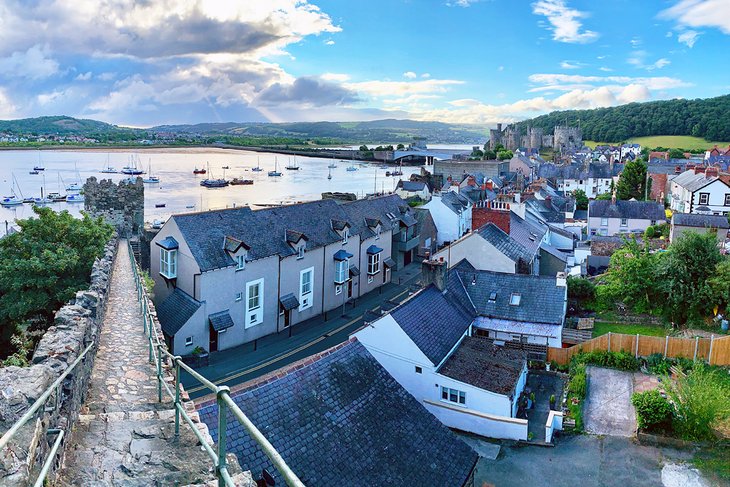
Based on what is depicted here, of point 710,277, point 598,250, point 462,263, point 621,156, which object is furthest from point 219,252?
point 621,156

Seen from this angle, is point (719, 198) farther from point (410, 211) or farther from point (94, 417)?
point (94, 417)

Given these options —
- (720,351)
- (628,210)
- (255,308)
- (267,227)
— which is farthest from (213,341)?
(628,210)

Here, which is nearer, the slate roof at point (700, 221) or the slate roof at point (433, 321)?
the slate roof at point (433, 321)

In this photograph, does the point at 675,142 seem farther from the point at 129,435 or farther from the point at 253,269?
the point at 129,435

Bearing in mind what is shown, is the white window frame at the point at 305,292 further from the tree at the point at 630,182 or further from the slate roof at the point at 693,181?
the tree at the point at 630,182

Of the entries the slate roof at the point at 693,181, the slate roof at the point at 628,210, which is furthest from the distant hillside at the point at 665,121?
the slate roof at the point at 628,210

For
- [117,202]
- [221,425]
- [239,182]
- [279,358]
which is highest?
[117,202]
